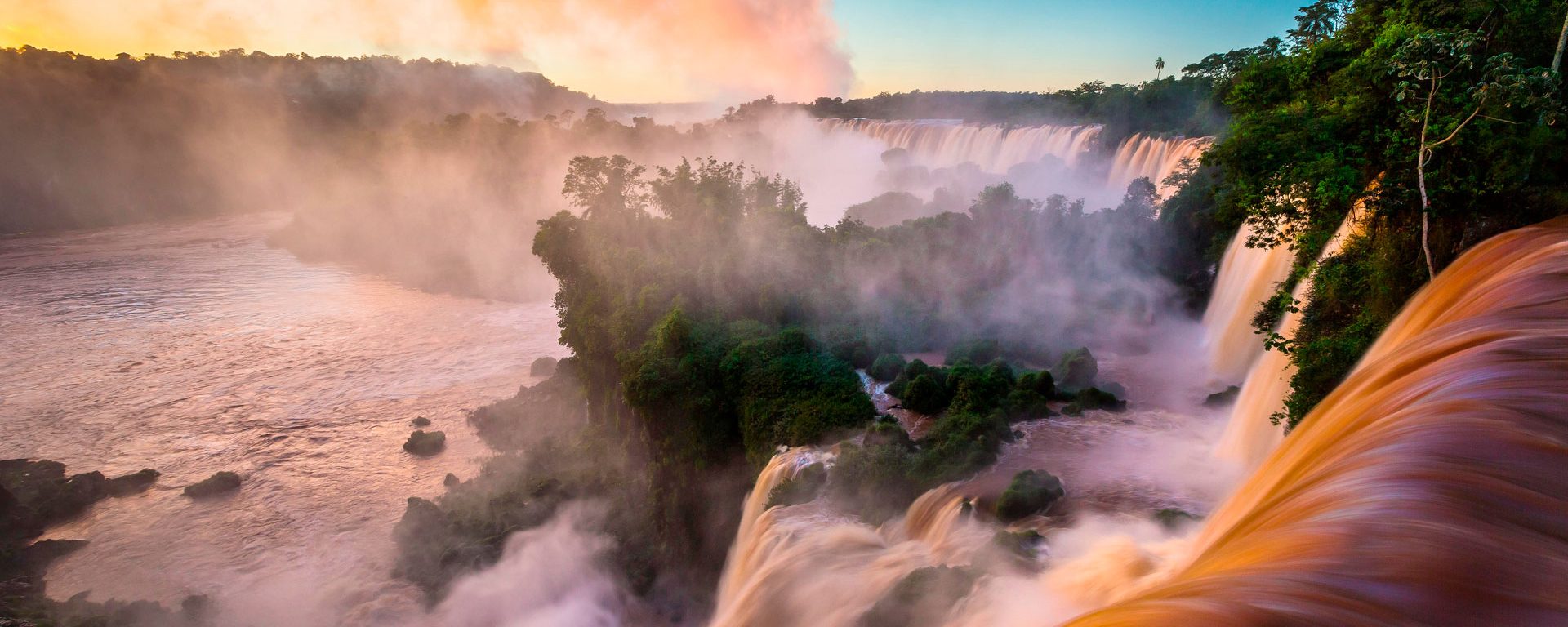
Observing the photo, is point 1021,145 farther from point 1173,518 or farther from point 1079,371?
point 1173,518

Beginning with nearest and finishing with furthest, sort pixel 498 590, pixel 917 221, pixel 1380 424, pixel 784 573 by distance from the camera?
pixel 1380 424 → pixel 784 573 → pixel 498 590 → pixel 917 221

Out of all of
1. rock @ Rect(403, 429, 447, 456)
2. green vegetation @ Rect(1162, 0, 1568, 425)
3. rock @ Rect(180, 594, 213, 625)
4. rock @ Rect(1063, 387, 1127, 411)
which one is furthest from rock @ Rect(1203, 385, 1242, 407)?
rock @ Rect(180, 594, 213, 625)

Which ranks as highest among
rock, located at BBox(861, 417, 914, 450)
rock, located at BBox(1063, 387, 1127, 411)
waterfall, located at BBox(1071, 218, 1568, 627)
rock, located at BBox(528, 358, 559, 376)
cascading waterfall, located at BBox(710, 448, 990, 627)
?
waterfall, located at BBox(1071, 218, 1568, 627)

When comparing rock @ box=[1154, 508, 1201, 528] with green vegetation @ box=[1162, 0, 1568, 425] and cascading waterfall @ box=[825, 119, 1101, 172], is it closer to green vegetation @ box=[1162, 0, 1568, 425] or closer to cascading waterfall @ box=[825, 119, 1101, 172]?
green vegetation @ box=[1162, 0, 1568, 425]

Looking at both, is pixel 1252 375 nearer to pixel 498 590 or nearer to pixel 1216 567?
pixel 1216 567

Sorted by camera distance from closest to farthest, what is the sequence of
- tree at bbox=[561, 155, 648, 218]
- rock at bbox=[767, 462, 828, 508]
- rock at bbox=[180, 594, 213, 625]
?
rock at bbox=[767, 462, 828, 508]
rock at bbox=[180, 594, 213, 625]
tree at bbox=[561, 155, 648, 218]

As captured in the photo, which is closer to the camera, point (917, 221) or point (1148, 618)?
point (1148, 618)

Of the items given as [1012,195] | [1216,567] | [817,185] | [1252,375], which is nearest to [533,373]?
[1012,195]

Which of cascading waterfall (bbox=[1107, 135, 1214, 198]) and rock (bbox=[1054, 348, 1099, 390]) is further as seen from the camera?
cascading waterfall (bbox=[1107, 135, 1214, 198])
